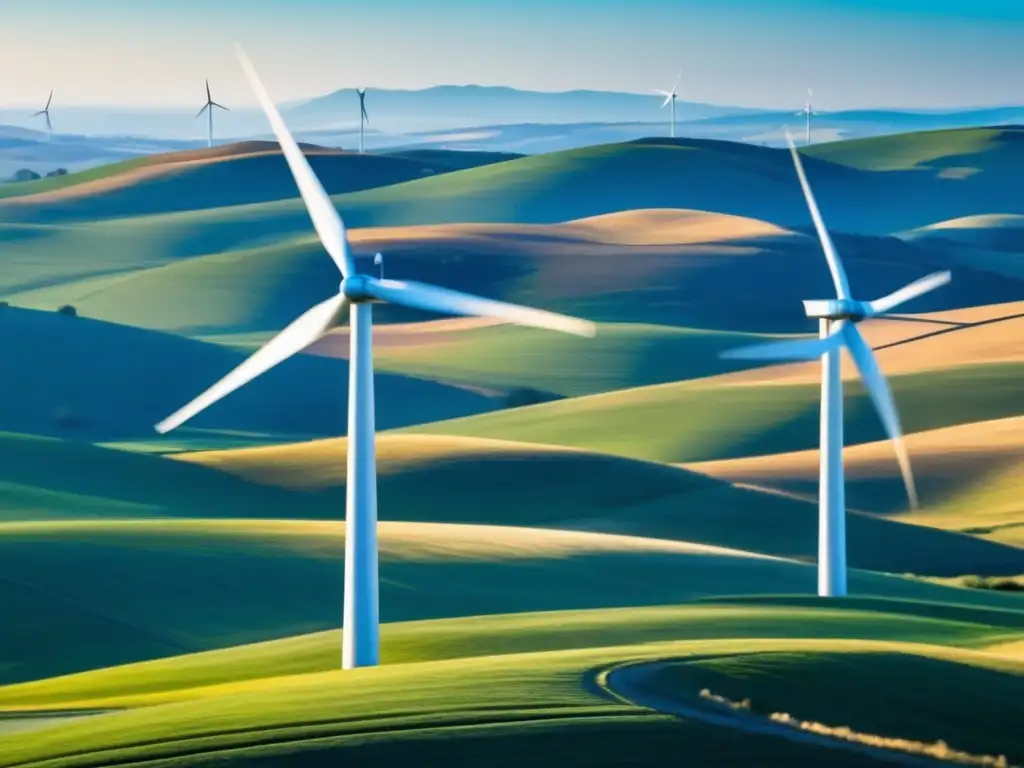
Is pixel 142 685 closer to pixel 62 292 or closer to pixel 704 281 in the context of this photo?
pixel 704 281

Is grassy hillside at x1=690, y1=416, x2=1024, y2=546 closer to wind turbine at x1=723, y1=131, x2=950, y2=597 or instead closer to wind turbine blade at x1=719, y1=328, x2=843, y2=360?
wind turbine at x1=723, y1=131, x2=950, y2=597

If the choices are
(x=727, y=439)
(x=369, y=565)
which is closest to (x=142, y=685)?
(x=369, y=565)

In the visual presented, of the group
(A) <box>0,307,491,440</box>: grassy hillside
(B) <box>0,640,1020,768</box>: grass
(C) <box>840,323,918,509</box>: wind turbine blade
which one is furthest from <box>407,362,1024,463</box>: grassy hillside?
(B) <box>0,640,1020,768</box>: grass

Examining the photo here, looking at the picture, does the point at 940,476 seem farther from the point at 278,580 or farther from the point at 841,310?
the point at 278,580

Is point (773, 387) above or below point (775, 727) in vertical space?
above

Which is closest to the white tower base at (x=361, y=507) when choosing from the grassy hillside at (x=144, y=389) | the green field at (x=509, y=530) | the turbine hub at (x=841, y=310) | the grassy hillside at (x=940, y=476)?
the green field at (x=509, y=530)

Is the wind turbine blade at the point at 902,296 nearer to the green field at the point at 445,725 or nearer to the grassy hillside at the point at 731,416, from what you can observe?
the green field at the point at 445,725

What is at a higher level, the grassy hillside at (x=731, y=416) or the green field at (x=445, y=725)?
the grassy hillside at (x=731, y=416)
